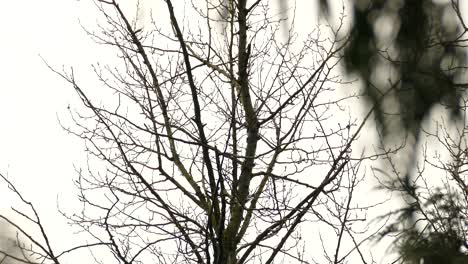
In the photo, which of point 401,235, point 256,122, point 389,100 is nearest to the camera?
point 389,100

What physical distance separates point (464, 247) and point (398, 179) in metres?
0.69

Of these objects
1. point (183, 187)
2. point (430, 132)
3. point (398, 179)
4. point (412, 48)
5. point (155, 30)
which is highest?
point (155, 30)

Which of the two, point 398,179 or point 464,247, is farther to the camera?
point 464,247

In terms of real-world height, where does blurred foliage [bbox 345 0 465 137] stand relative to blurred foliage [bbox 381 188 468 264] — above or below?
above

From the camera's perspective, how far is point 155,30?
18.0ft

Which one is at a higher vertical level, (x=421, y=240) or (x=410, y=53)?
(x=410, y=53)

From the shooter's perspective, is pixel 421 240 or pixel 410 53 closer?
pixel 410 53

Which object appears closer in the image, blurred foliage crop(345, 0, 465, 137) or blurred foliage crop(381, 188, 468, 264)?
blurred foliage crop(345, 0, 465, 137)

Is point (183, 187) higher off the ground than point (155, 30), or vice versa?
point (155, 30)

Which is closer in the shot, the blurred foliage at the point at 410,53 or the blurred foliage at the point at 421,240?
the blurred foliage at the point at 410,53

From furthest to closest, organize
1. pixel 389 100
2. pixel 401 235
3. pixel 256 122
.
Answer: pixel 256 122, pixel 401 235, pixel 389 100

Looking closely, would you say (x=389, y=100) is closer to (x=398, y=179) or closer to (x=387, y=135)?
(x=387, y=135)

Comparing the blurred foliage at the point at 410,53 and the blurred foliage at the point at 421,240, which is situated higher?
the blurred foliage at the point at 410,53

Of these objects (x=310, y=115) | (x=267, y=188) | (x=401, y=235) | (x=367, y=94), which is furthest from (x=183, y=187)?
(x=367, y=94)
